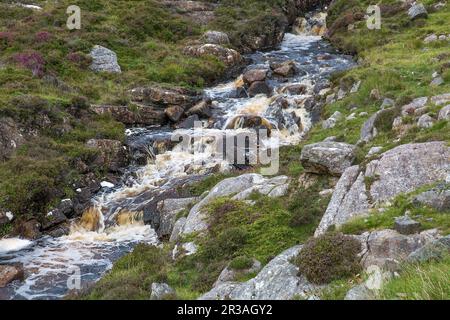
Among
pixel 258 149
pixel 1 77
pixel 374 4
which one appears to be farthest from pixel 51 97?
pixel 374 4

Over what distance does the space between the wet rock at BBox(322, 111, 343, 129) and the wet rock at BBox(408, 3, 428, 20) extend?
78.8ft

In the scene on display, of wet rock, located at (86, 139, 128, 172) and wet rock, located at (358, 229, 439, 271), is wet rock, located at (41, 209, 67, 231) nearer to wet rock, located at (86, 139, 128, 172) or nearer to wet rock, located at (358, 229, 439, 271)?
wet rock, located at (86, 139, 128, 172)

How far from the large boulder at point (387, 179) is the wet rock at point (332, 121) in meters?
9.69

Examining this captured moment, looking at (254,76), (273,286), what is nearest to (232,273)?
(273,286)

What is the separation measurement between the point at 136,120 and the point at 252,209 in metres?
18.0

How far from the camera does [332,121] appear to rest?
22703 mm

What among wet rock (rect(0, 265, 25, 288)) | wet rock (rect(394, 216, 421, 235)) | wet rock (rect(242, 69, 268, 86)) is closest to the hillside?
wet rock (rect(394, 216, 421, 235))

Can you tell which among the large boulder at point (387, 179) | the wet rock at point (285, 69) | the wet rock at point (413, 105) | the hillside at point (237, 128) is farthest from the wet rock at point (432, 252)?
the wet rock at point (285, 69)

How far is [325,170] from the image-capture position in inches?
590

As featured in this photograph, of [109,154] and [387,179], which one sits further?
[109,154]

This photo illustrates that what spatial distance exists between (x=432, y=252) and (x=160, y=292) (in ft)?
18.0

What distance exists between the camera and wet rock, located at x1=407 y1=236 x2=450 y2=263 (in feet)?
25.5

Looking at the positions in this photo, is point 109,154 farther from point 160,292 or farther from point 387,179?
point 387,179
